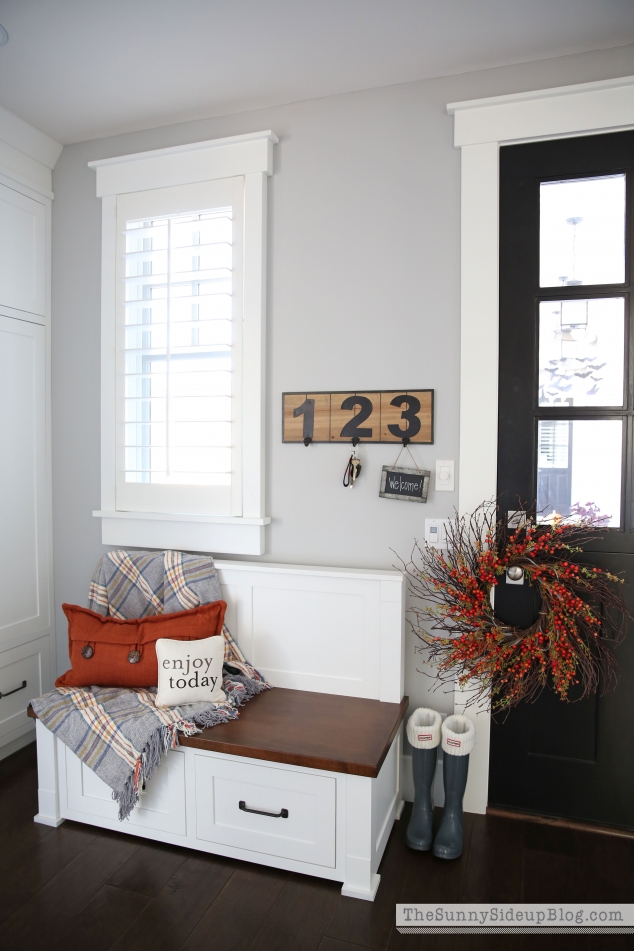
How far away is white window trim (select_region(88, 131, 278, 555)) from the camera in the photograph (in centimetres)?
243

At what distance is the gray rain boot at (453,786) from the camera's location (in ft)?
6.42

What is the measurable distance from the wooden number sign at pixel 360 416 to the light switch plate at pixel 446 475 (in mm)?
99

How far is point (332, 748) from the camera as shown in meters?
1.85

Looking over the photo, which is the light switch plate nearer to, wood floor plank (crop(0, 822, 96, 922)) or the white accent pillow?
the white accent pillow

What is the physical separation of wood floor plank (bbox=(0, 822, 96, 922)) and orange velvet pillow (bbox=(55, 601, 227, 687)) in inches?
18.8

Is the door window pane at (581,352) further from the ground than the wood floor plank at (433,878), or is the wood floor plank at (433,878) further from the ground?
the door window pane at (581,352)

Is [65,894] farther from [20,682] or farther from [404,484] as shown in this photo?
[404,484]

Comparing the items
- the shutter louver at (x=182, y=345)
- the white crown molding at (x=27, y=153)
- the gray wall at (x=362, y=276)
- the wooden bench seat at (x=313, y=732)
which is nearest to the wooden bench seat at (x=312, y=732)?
the wooden bench seat at (x=313, y=732)

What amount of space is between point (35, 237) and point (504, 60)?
6.70ft

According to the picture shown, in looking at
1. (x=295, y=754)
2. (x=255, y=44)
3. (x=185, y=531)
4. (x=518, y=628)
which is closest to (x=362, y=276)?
(x=255, y=44)

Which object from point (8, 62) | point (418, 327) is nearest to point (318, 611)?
point (418, 327)

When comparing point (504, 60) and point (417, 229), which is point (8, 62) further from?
point (504, 60)

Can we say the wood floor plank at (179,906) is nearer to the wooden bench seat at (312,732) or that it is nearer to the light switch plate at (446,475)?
the wooden bench seat at (312,732)

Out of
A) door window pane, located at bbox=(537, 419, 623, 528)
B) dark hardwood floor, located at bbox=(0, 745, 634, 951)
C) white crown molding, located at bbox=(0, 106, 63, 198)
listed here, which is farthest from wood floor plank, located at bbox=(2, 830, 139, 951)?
white crown molding, located at bbox=(0, 106, 63, 198)
